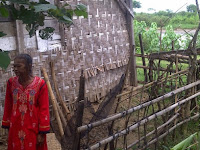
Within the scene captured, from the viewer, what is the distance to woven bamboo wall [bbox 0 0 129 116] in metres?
4.45

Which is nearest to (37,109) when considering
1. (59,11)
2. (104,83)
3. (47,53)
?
(59,11)

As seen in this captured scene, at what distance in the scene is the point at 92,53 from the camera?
5.09 metres

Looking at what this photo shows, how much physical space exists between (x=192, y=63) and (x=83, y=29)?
2031 mm

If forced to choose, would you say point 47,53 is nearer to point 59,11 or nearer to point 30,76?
point 30,76

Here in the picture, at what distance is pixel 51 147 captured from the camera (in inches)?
114

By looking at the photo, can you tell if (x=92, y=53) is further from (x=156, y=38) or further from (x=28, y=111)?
(x=156, y=38)

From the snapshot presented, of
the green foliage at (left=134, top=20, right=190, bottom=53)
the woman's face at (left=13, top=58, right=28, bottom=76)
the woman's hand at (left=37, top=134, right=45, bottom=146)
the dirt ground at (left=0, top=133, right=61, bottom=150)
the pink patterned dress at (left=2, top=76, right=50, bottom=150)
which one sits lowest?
the dirt ground at (left=0, top=133, right=61, bottom=150)

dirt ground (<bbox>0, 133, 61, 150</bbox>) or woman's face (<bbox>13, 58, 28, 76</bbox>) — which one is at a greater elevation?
woman's face (<bbox>13, 58, 28, 76</bbox>)

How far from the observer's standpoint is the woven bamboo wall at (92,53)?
4.45 meters

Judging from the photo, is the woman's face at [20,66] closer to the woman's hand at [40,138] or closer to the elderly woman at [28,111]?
the elderly woman at [28,111]

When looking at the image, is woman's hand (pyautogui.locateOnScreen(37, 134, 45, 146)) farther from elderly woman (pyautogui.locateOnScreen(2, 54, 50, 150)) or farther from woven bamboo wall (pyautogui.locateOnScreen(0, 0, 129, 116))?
woven bamboo wall (pyautogui.locateOnScreen(0, 0, 129, 116))

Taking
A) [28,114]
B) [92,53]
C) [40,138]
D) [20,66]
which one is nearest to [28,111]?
[28,114]

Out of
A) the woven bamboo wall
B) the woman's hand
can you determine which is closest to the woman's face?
the woman's hand

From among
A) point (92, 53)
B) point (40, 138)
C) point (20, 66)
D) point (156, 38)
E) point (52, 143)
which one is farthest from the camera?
point (156, 38)
